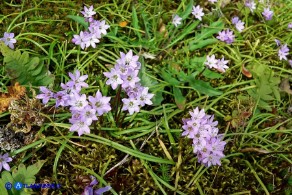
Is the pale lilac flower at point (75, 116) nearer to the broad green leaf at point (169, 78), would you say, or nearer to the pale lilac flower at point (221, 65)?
the broad green leaf at point (169, 78)

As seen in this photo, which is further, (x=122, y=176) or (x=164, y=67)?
(x=164, y=67)

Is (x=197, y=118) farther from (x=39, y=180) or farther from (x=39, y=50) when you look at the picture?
(x=39, y=50)

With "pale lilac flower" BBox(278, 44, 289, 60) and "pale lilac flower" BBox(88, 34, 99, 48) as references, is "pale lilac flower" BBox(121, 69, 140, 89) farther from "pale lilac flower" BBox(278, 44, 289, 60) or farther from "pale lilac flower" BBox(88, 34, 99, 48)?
"pale lilac flower" BBox(278, 44, 289, 60)

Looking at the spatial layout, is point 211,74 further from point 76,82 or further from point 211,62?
point 76,82

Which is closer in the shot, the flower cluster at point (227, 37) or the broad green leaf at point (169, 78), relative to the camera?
the broad green leaf at point (169, 78)

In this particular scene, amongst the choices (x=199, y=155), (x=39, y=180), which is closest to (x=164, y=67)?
(x=199, y=155)

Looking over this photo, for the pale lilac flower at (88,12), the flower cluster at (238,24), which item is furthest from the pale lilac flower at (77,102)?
the flower cluster at (238,24)

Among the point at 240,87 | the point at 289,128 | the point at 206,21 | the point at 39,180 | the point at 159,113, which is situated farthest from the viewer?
the point at 206,21
